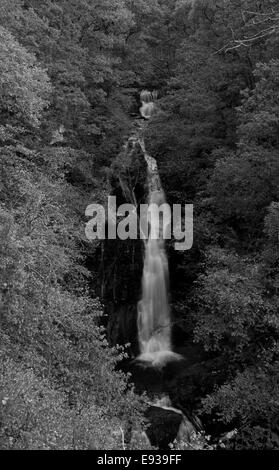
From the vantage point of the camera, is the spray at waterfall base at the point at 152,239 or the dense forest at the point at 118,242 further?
the spray at waterfall base at the point at 152,239

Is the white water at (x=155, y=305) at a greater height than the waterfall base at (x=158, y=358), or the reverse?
the white water at (x=155, y=305)

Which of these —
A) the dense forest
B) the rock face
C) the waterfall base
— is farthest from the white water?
the rock face

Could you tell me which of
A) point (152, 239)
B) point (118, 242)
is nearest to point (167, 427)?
point (118, 242)

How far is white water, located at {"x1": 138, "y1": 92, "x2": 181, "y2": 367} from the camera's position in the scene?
1231cm

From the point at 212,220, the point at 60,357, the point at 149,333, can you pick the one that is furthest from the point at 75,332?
the point at 212,220

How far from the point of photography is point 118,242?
42.8ft

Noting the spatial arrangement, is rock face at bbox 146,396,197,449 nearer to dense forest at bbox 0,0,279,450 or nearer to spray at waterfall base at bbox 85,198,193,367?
dense forest at bbox 0,0,279,450

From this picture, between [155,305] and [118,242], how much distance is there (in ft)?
7.96

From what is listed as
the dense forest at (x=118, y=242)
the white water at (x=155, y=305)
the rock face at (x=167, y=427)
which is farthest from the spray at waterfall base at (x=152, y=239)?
the rock face at (x=167, y=427)

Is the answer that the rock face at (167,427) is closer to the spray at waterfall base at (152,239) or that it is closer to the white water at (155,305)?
the white water at (155,305)

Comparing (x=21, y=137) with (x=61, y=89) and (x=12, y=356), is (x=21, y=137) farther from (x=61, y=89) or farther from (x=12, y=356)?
(x=12, y=356)

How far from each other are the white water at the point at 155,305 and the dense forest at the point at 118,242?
29cm

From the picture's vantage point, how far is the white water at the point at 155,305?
1231cm

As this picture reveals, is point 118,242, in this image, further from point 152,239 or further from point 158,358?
point 158,358
